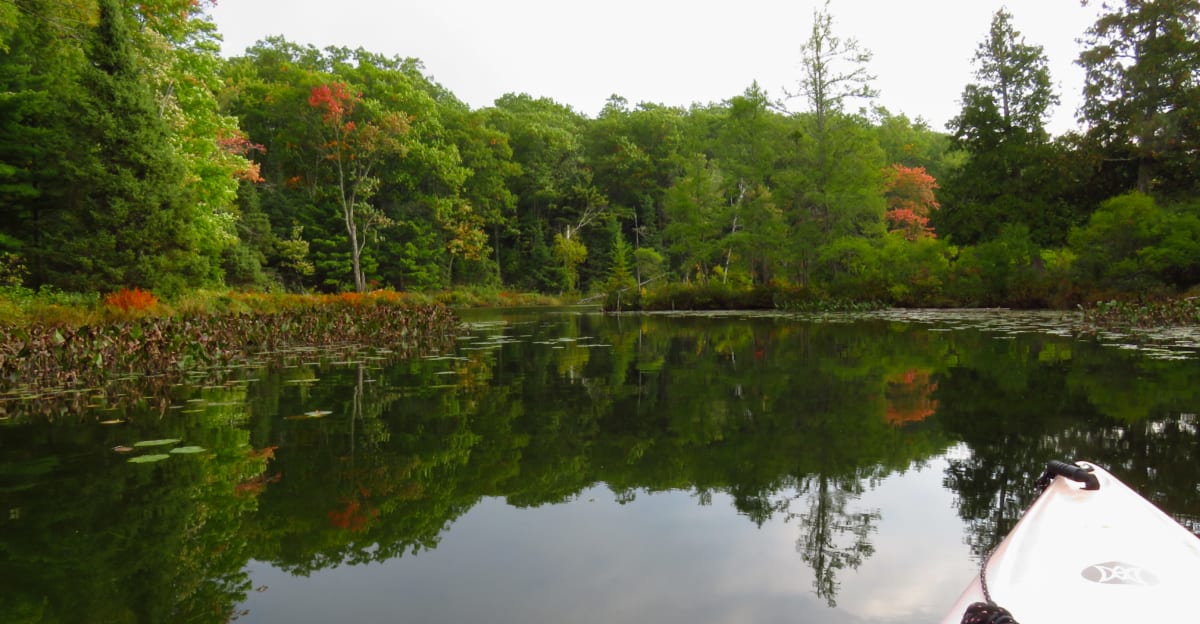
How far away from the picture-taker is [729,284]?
92.4ft

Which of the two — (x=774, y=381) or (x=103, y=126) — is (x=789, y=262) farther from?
(x=103, y=126)

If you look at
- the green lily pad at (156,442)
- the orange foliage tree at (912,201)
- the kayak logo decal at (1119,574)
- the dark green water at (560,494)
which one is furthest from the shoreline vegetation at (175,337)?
the orange foliage tree at (912,201)

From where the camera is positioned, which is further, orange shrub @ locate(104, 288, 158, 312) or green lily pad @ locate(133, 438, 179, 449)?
orange shrub @ locate(104, 288, 158, 312)

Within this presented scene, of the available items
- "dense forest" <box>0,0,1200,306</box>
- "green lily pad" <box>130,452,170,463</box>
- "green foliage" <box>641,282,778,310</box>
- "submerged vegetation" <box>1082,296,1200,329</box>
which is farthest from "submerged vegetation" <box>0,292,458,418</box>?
"submerged vegetation" <box>1082,296,1200,329</box>

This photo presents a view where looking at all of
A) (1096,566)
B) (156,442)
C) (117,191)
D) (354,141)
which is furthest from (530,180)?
(1096,566)

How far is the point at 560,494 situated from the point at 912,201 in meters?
42.6

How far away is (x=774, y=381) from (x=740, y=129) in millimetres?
22466

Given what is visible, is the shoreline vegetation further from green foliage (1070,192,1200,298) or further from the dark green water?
green foliage (1070,192,1200,298)

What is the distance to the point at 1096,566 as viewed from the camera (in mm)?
1729

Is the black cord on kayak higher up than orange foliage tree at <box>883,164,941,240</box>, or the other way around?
orange foliage tree at <box>883,164,941,240</box>

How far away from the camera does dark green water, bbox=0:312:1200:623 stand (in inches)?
95.9

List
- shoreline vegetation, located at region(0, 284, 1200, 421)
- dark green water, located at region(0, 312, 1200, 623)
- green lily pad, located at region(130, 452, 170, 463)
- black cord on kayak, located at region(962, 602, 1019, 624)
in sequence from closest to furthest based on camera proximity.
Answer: black cord on kayak, located at region(962, 602, 1019, 624) < dark green water, located at region(0, 312, 1200, 623) < green lily pad, located at region(130, 452, 170, 463) < shoreline vegetation, located at region(0, 284, 1200, 421)

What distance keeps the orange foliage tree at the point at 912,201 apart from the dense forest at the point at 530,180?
20cm

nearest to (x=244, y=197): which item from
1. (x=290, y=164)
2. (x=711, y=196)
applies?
(x=290, y=164)
